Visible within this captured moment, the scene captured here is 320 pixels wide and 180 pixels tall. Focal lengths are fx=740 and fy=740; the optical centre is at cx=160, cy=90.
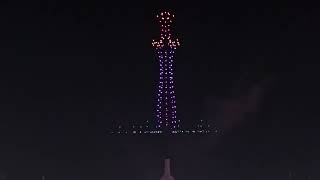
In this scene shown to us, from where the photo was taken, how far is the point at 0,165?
3531 cm

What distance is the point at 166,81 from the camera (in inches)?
1458

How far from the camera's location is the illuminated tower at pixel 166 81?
115ft

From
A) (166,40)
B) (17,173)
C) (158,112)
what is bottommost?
(17,173)

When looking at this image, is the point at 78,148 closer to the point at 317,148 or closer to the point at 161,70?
the point at 161,70

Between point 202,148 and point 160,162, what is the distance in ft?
8.85

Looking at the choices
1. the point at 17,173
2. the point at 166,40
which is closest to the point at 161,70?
the point at 166,40

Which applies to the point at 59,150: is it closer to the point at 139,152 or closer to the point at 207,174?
the point at 139,152

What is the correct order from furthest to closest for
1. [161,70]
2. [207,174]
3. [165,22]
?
1. [207,174]
2. [161,70]
3. [165,22]

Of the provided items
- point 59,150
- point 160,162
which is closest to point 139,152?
point 160,162

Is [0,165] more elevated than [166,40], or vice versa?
[166,40]

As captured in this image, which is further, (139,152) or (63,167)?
(139,152)

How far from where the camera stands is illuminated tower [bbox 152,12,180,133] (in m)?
35.1

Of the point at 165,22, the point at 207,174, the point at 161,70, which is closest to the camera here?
the point at 165,22

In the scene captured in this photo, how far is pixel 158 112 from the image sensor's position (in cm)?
3884
